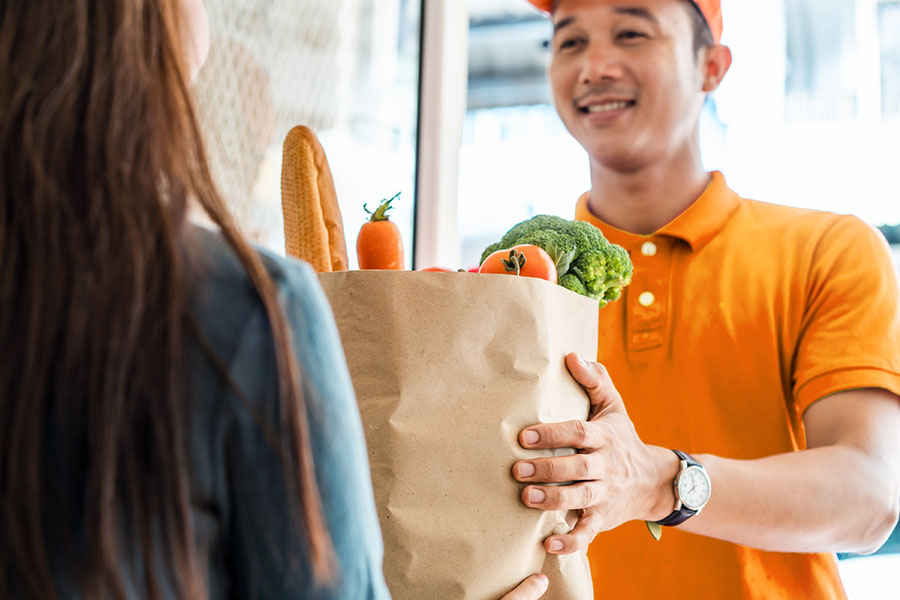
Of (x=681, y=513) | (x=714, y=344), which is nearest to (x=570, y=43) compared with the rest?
(x=714, y=344)

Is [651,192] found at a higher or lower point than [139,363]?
higher

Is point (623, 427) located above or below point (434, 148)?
below

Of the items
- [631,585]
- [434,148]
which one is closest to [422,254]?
[434,148]

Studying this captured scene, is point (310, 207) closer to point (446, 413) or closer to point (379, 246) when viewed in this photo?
point (379, 246)

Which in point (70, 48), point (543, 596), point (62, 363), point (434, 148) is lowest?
point (543, 596)

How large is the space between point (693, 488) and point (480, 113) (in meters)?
2.73

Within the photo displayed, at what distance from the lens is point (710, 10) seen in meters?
1.38

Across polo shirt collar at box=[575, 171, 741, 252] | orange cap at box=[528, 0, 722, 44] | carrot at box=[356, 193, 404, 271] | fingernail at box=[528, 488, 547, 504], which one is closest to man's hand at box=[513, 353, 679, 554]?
fingernail at box=[528, 488, 547, 504]

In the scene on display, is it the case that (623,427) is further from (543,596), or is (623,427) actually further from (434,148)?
(434,148)

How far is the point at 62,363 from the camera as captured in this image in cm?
37

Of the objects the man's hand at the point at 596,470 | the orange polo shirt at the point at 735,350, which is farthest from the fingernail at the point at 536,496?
the orange polo shirt at the point at 735,350

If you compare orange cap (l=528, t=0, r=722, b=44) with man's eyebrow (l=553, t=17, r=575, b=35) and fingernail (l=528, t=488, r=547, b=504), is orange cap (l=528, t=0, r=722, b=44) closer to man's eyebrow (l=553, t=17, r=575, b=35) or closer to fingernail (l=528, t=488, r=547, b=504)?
man's eyebrow (l=553, t=17, r=575, b=35)

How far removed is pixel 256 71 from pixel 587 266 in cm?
69

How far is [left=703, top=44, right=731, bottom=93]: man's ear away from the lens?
1.39 meters
